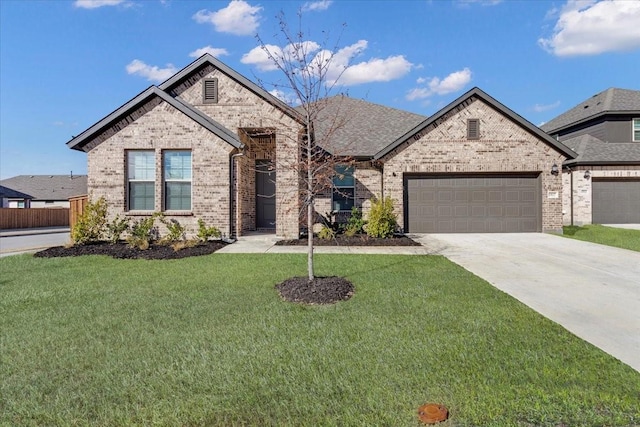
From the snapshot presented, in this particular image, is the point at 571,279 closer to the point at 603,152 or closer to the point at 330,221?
the point at 330,221

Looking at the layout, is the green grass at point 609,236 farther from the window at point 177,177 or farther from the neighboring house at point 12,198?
the neighboring house at point 12,198

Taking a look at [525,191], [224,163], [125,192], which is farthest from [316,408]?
[525,191]

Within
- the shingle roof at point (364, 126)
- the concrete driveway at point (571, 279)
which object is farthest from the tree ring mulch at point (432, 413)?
the shingle roof at point (364, 126)

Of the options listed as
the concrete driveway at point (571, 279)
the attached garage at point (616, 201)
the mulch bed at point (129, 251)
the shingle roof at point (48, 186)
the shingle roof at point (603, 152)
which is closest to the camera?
the concrete driveway at point (571, 279)

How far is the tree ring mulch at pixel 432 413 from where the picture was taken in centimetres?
232

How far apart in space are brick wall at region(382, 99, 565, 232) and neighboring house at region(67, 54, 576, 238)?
1.6 inches

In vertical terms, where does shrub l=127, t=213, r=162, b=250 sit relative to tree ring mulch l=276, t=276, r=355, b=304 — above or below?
above

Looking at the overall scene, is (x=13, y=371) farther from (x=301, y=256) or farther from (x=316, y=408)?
(x=301, y=256)

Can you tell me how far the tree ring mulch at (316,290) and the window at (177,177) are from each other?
7017mm

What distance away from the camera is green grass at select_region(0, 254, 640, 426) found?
249 cm

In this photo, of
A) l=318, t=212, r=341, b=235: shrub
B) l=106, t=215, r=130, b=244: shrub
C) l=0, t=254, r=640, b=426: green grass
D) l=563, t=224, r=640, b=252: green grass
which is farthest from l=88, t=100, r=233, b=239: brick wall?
l=563, t=224, r=640, b=252: green grass

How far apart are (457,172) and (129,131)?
1214 centimetres

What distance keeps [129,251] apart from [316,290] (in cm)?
664

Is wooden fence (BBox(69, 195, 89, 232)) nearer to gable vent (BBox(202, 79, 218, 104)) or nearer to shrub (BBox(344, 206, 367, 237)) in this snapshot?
gable vent (BBox(202, 79, 218, 104))
